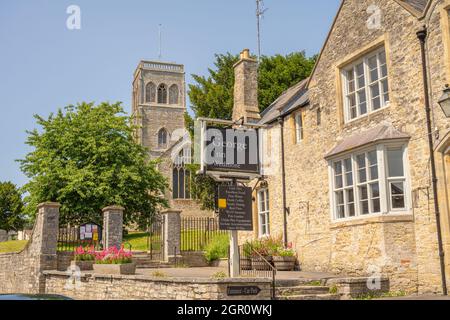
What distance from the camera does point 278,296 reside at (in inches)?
493

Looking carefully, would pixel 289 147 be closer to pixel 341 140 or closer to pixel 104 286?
pixel 341 140

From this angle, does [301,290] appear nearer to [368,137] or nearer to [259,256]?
[259,256]

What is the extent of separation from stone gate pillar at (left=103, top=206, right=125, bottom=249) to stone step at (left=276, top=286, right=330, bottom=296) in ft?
31.6

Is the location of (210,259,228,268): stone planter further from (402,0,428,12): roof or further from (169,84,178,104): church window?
(169,84,178,104): church window

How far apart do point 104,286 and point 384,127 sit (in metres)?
9.92

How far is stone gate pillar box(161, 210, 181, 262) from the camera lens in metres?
22.4

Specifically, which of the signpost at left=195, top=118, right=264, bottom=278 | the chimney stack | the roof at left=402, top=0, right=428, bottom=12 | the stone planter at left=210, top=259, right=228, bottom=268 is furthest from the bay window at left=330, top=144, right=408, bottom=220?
the chimney stack

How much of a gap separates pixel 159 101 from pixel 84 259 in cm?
4948

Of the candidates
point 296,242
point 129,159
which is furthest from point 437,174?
point 129,159

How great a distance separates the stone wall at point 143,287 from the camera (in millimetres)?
10844

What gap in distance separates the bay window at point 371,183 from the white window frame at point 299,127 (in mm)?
3399

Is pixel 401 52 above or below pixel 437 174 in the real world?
above

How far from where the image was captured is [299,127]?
68.8 feet

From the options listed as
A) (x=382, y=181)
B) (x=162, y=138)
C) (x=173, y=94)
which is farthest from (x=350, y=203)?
(x=173, y=94)
